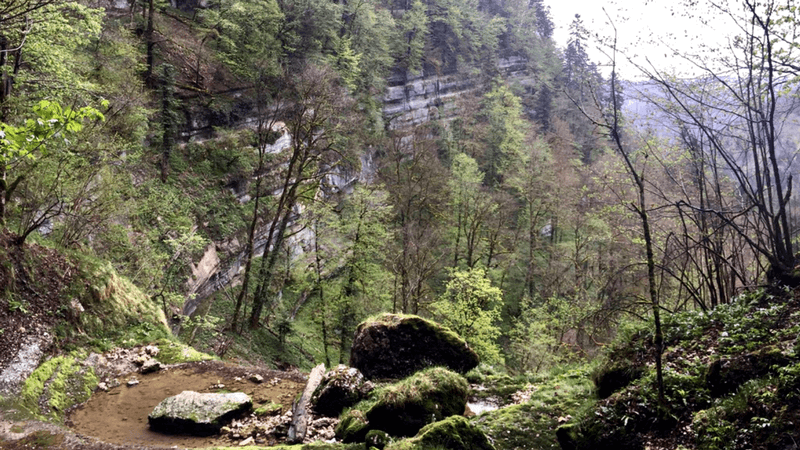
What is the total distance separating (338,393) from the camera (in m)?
7.75

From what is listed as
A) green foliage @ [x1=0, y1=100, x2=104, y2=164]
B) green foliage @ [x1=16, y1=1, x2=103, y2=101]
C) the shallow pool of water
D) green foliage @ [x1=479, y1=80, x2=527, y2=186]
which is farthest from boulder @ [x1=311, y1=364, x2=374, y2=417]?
A: green foliage @ [x1=479, y1=80, x2=527, y2=186]

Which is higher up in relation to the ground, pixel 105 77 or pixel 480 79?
pixel 480 79

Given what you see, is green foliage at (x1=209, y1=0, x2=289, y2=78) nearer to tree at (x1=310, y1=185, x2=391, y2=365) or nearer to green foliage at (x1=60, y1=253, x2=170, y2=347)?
tree at (x1=310, y1=185, x2=391, y2=365)

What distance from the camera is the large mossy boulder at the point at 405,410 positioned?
664 centimetres

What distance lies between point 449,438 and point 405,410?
1625 mm

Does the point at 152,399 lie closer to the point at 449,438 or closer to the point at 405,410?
the point at 405,410

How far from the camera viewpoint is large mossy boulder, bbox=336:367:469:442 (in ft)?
21.8

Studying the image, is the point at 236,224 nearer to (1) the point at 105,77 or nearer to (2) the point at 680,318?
(1) the point at 105,77

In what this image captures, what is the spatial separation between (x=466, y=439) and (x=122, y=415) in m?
6.23

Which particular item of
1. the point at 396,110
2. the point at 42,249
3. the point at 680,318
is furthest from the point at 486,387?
the point at 396,110

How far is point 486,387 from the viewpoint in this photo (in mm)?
9492

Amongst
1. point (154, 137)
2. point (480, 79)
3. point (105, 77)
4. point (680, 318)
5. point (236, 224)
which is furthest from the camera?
point (480, 79)

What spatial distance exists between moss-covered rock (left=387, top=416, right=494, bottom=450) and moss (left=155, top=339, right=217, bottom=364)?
6589 millimetres

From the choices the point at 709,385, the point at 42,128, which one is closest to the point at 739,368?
the point at 709,385
